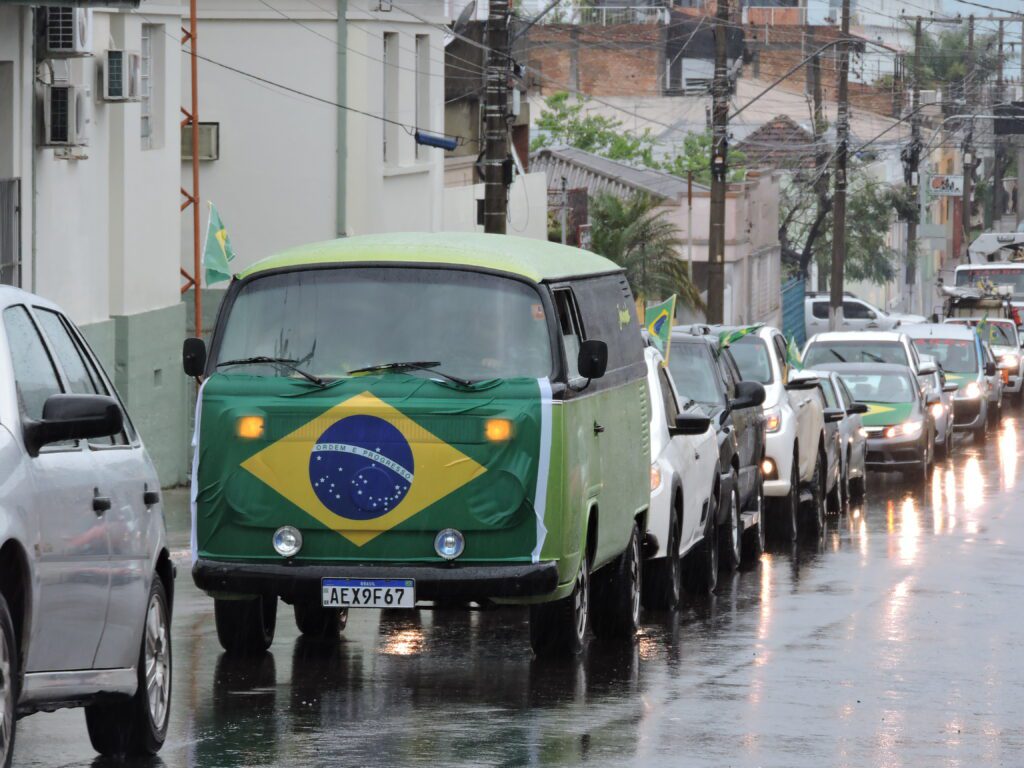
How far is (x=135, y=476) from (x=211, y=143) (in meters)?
20.6

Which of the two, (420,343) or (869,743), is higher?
(420,343)

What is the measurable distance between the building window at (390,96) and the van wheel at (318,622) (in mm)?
17813

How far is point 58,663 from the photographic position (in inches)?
301

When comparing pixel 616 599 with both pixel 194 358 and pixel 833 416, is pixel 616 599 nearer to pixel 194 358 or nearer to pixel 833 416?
pixel 194 358

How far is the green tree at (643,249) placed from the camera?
160 ft

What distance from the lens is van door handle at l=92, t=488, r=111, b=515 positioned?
7.91m

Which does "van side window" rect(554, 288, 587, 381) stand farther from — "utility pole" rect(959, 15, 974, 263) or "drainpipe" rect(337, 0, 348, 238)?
"utility pole" rect(959, 15, 974, 263)

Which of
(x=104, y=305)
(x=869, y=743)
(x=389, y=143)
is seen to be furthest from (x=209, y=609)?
(x=389, y=143)

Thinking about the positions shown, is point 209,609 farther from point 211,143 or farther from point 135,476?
point 211,143

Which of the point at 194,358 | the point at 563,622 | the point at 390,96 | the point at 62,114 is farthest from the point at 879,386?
the point at 194,358

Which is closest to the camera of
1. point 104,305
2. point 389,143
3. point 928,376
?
point 104,305

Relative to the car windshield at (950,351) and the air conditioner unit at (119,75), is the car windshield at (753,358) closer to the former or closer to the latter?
the air conditioner unit at (119,75)

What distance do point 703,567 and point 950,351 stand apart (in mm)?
25759

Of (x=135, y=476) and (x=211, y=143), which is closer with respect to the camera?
(x=135, y=476)
